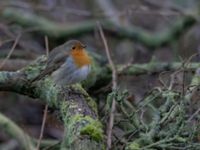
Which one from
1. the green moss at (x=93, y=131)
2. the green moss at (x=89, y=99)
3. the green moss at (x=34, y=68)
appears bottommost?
the green moss at (x=93, y=131)

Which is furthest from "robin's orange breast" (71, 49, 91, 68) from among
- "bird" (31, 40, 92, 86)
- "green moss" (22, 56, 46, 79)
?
"green moss" (22, 56, 46, 79)

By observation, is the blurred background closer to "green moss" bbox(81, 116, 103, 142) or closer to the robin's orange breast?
the robin's orange breast

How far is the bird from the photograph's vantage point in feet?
13.0

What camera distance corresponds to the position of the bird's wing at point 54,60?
13.1 feet

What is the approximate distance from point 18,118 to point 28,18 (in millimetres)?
1287

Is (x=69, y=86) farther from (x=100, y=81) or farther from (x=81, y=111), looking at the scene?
(x=100, y=81)

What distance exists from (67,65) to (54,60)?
115mm

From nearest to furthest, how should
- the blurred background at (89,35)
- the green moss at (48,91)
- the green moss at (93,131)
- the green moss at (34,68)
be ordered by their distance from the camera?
the green moss at (93,131)
the green moss at (48,91)
the green moss at (34,68)
the blurred background at (89,35)

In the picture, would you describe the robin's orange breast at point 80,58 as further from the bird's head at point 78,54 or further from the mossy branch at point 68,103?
the mossy branch at point 68,103

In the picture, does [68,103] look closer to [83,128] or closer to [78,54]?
[83,128]

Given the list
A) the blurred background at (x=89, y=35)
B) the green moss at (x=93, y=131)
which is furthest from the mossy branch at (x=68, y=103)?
the blurred background at (x=89, y=35)

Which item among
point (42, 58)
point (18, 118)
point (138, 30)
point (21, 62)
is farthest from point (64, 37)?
point (42, 58)

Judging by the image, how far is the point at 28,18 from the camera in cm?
654

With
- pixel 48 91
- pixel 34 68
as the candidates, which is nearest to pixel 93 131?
pixel 48 91
